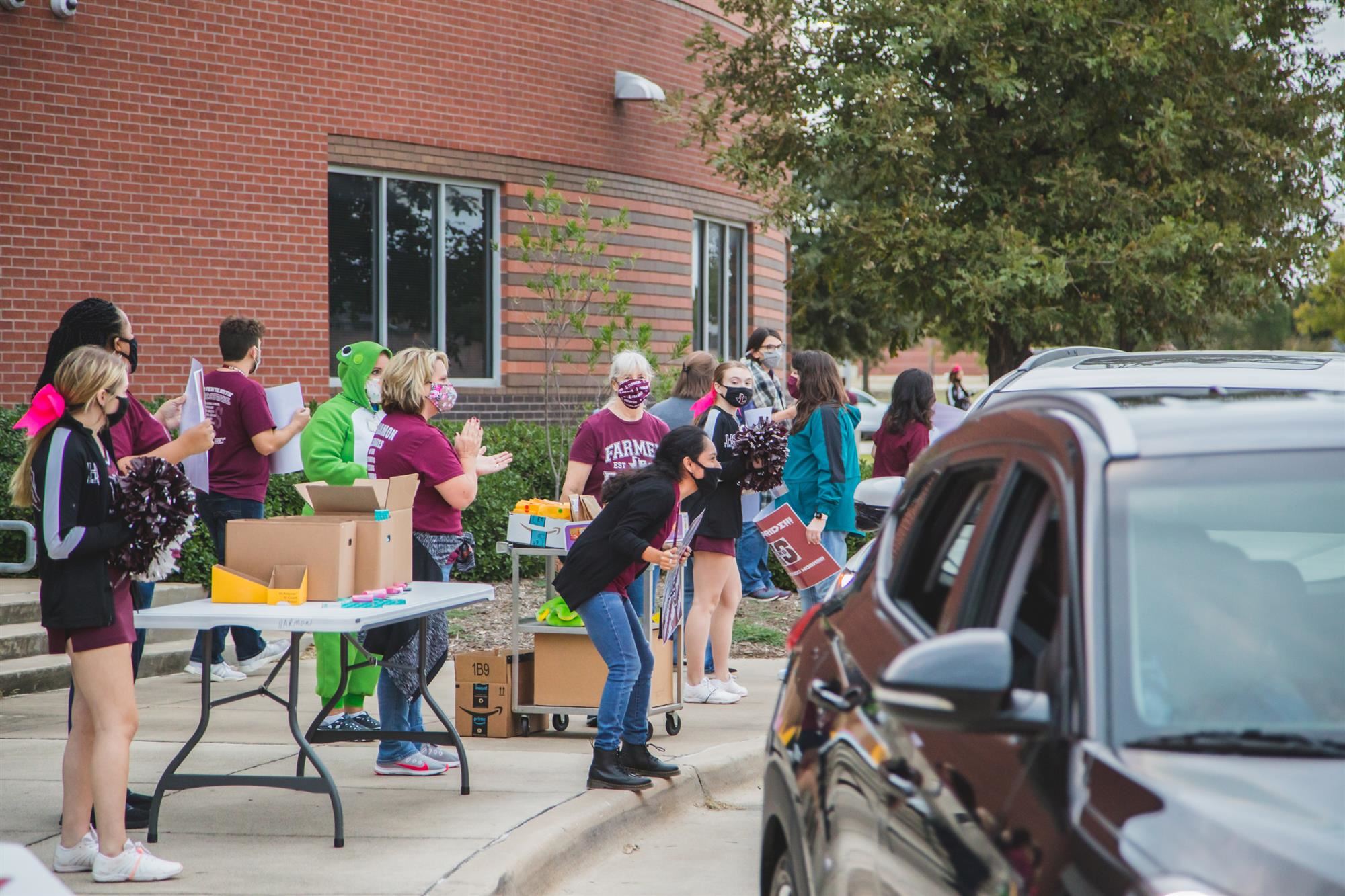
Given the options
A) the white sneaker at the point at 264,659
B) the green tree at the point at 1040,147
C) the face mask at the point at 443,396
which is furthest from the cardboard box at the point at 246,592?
the green tree at the point at 1040,147

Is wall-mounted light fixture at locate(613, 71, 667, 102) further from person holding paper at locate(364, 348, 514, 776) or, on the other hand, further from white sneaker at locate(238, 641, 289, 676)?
person holding paper at locate(364, 348, 514, 776)

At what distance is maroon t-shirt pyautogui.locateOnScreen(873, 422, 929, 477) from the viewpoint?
9523 mm

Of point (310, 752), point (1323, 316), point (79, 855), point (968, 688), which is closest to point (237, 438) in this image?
point (310, 752)

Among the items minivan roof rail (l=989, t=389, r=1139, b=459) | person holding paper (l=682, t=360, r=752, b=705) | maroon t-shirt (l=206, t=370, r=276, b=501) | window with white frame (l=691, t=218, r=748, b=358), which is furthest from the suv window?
window with white frame (l=691, t=218, r=748, b=358)

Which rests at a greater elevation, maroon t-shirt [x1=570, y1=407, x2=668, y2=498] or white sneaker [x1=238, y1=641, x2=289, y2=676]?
maroon t-shirt [x1=570, y1=407, x2=668, y2=498]

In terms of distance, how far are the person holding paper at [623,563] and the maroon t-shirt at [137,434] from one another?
1941mm

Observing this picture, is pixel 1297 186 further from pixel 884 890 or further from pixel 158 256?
pixel 884 890

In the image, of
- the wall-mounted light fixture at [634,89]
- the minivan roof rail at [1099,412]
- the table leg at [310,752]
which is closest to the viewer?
the minivan roof rail at [1099,412]

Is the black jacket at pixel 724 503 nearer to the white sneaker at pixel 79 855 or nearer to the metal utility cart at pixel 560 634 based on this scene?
the metal utility cart at pixel 560 634

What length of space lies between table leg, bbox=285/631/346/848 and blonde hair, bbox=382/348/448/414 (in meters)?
1.13

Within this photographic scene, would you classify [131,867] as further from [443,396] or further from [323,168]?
[323,168]

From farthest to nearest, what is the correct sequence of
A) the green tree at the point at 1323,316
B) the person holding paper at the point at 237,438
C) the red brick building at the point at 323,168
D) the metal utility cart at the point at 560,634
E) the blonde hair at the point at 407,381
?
the green tree at the point at 1323,316, the red brick building at the point at 323,168, the person holding paper at the point at 237,438, the metal utility cart at the point at 560,634, the blonde hair at the point at 407,381

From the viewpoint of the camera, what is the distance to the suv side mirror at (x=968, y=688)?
2.43m

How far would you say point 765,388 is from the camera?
1147 centimetres
